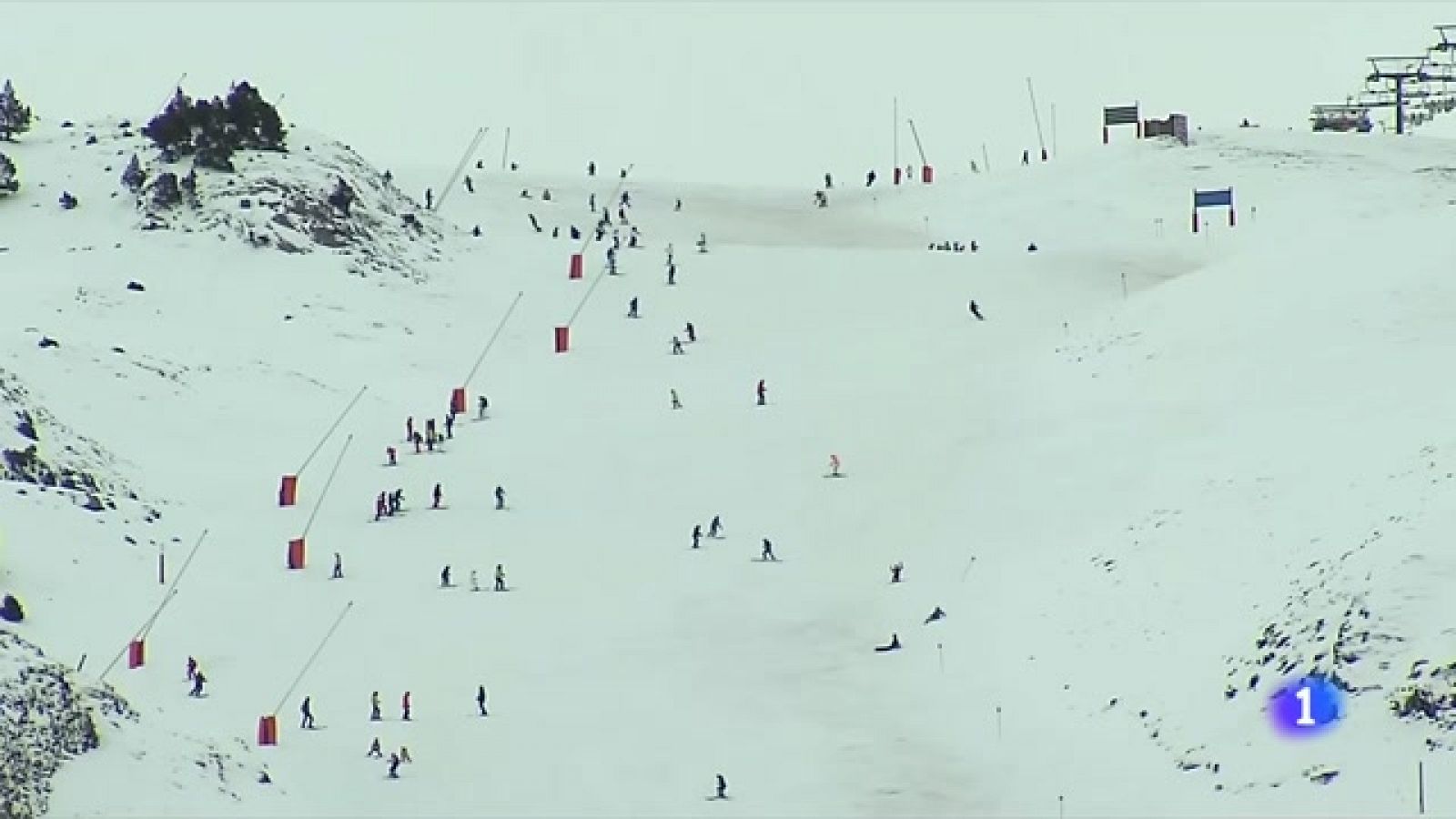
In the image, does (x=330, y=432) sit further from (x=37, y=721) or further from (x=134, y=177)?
(x=37, y=721)

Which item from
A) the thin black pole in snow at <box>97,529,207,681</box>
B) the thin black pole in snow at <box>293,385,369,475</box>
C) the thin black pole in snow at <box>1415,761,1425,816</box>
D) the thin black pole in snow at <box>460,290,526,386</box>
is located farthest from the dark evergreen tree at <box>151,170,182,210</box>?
the thin black pole in snow at <box>1415,761,1425,816</box>

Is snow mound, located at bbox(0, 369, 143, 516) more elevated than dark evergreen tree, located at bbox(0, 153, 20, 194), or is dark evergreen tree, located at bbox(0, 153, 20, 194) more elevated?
dark evergreen tree, located at bbox(0, 153, 20, 194)

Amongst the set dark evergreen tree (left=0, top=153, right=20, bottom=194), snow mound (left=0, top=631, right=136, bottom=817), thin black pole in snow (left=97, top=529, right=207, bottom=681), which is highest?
dark evergreen tree (left=0, top=153, right=20, bottom=194)

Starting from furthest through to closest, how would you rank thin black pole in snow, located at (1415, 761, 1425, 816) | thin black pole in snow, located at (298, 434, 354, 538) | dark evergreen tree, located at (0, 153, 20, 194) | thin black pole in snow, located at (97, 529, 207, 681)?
dark evergreen tree, located at (0, 153, 20, 194) < thin black pole in snow, located at (298, 434, 354, 538) < thin black pole in snow, located at (97, 529, 207, 681) < thin black pole in snow, located at (1415, 761, 1425, 816)

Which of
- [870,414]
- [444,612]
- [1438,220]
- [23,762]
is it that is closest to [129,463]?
[444,612]

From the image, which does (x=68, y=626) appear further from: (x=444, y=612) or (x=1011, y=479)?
(x=1011, y=479)

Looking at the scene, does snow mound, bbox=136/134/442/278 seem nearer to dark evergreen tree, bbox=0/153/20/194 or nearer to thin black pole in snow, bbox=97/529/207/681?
dark evergreen tree, bbox=0/153/20/194

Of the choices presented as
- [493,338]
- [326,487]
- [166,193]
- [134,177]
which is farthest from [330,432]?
[134,177]
